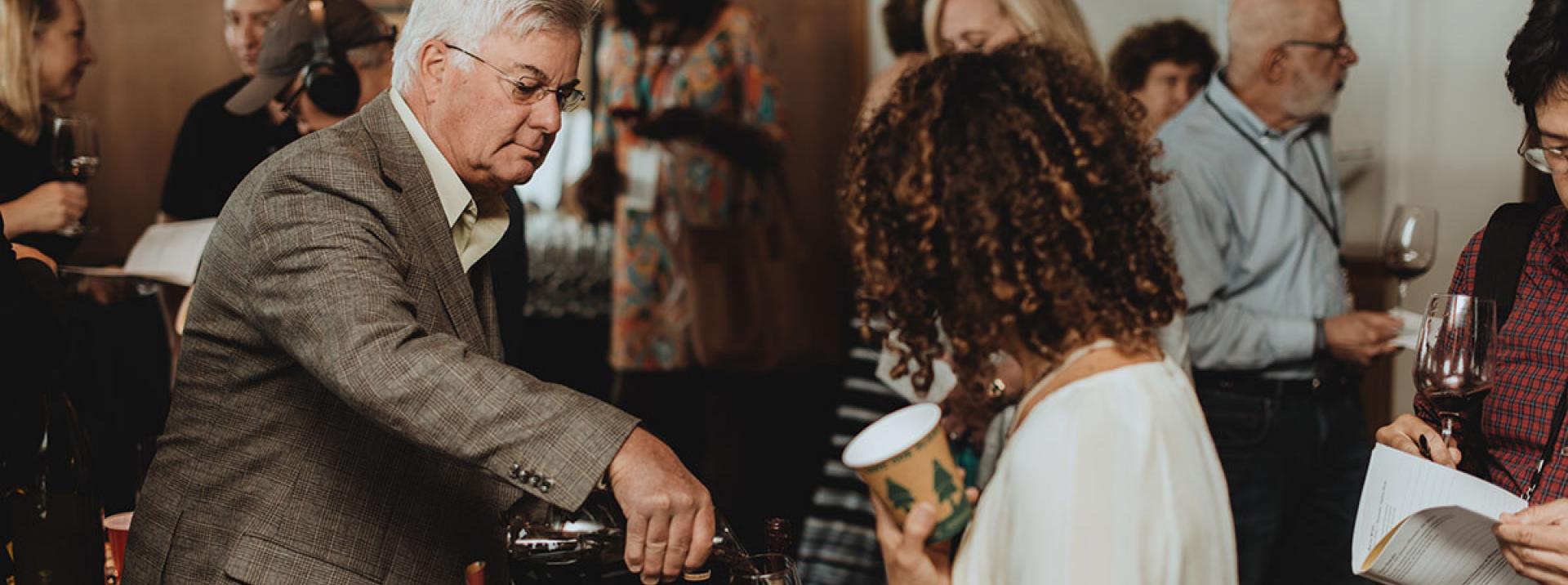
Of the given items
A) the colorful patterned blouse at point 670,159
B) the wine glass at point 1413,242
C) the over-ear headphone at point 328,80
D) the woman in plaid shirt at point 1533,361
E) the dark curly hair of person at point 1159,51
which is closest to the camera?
the woman in plaid shirt at point 1533,361

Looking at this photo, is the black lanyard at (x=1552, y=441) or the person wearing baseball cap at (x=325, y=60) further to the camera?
the person wearing baseball cap at (x=325, y=60)

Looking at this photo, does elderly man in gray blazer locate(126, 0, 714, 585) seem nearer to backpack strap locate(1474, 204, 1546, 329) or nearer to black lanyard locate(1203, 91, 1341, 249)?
Answer: backpack strap locate(1474, 204, 1546, 329)

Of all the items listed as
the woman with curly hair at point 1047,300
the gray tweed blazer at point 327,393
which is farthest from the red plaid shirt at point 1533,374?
the gray tweed blazer at point 327,393

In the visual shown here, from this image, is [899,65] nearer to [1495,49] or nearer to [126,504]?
[1495,49]

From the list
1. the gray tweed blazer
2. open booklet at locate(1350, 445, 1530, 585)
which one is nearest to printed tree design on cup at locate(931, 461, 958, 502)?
the gray tweed blazer

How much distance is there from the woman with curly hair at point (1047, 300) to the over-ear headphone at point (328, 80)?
1260 mm

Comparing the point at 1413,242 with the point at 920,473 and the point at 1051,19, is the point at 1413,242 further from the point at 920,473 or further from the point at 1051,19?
the point at 920,473

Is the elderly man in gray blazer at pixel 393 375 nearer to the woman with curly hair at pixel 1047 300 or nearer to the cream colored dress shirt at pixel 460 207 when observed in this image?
the cream colored dress shirt at pixel 460 207

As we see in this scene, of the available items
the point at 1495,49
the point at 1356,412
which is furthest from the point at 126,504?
the point at 1495,49

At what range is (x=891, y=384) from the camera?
2.72 m

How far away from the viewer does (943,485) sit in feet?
4.15

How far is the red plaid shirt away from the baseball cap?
1.83 meters

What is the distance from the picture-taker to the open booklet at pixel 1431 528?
160 cm

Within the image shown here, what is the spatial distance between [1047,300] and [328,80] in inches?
60.5
